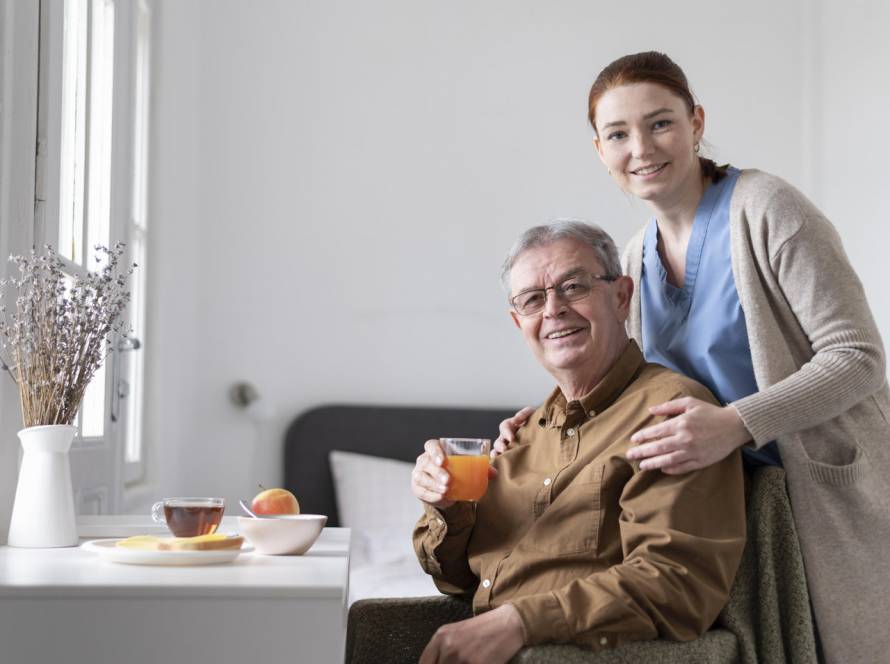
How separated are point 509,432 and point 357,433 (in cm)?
200

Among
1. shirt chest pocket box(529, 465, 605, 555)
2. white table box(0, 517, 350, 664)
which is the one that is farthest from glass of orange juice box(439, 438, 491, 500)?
white table box(0, 517, 350, 664)

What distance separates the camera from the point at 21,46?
1.86 meters

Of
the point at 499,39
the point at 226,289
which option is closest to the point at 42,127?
the point at 226,289

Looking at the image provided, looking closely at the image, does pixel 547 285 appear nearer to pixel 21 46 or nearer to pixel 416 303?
pixel 21 46

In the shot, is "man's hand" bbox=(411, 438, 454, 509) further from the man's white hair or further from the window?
the window

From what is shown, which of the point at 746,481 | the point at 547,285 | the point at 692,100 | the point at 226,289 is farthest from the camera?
the point at 226,289

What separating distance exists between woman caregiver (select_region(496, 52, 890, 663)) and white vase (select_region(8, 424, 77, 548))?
756mm

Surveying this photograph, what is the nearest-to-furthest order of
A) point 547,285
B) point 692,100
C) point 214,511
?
point 214,511 < point 547,285 < point 692,100

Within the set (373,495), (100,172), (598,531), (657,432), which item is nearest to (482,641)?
(598,531)

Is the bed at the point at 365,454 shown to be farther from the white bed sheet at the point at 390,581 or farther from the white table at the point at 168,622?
the white table at the point at 168,622

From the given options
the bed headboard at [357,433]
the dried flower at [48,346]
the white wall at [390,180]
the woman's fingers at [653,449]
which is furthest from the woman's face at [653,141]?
the white wall at [390,180]

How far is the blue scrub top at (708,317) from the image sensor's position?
186 centimetres

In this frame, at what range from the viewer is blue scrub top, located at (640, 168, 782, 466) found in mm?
1859

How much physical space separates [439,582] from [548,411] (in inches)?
13.9
